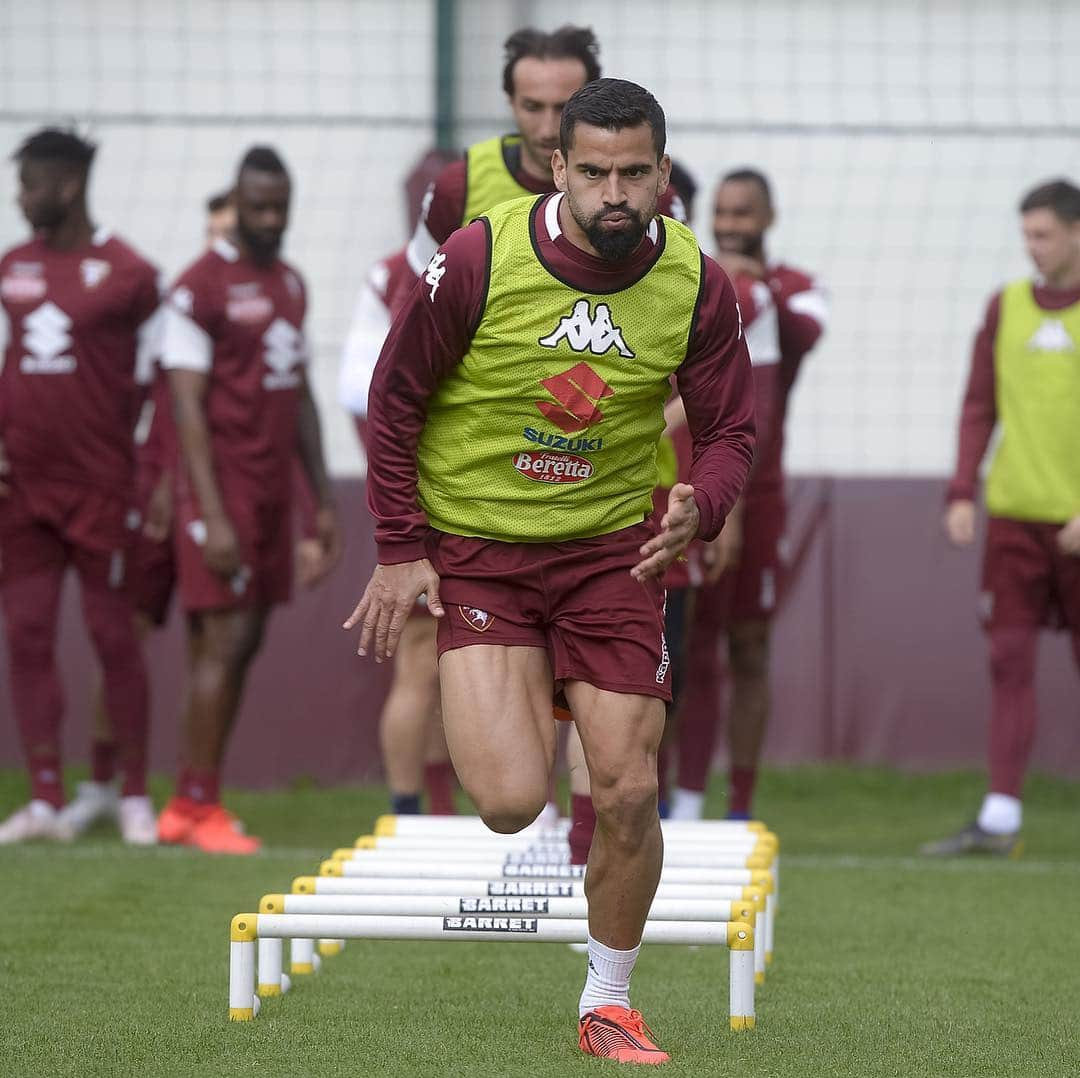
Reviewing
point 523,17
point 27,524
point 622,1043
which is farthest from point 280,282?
point 622,1043

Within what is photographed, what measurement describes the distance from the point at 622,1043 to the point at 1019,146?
8.09 metres

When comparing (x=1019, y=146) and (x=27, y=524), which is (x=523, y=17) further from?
(x=27, y=524)

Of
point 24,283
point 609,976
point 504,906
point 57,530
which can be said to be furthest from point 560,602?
point 24,283

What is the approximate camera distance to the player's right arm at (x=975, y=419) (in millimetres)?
7988

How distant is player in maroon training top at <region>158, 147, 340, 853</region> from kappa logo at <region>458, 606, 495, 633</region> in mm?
3528

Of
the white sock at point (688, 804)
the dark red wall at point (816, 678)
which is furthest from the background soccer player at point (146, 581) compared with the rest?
the white sock at point (688, 804)

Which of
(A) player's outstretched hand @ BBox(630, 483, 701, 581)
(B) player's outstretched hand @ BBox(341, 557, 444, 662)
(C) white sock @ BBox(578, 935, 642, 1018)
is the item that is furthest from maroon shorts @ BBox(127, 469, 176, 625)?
(A) player's outstretched hand @ BBox(630, 483, 701, 581)

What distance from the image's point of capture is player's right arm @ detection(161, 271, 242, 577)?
7.77 metres

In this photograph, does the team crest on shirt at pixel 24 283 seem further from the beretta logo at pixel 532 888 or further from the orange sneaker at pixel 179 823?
the beretta logo at pixel 532 888

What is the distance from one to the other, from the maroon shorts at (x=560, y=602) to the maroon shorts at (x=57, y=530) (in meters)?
3.86

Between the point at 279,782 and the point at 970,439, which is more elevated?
the point at 970,439

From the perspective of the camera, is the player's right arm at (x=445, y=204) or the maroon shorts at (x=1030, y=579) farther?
the maroon shorts at (x=1030, y=579)

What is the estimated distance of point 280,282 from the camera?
8125 millimetres

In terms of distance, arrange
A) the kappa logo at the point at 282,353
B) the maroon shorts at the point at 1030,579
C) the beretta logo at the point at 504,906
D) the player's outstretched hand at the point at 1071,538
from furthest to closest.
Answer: the kappa logo at the point at 282,353 < the maroon shorts at the point at 1030,579 < the player's outstretched hand at the point at 1071,538 < the beretta logo at the point at 504,906
